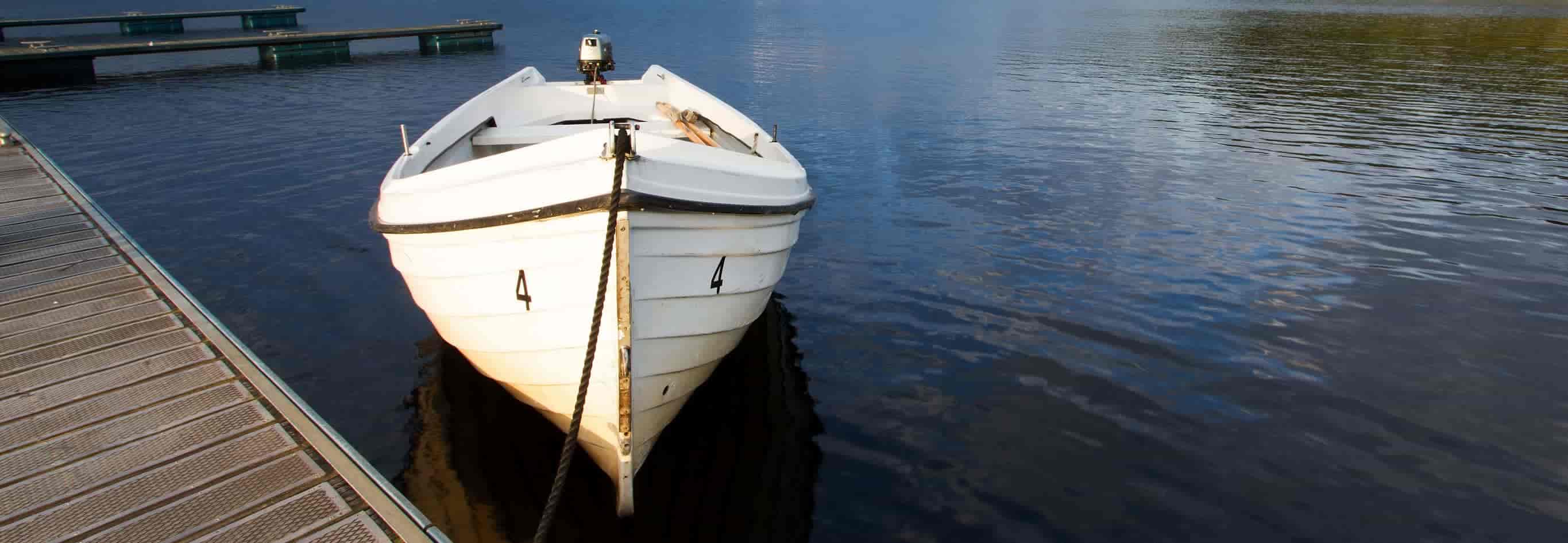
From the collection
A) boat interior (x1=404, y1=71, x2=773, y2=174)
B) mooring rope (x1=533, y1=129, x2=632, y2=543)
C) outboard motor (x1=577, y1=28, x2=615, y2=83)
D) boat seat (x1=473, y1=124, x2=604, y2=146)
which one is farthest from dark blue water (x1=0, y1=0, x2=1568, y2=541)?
outboard motor (x1=577, y1=28, x2=615, y2=83)

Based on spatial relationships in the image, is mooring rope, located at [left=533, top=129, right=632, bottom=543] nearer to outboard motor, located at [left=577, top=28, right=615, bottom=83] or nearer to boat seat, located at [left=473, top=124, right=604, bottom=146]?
boat seat, located at [left=473, top=124, right=604, bottom=146]

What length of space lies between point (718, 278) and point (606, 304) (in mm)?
910

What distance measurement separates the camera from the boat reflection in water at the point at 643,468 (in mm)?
5434

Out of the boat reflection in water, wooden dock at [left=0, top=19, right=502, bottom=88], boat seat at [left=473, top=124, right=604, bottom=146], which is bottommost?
the boat reflection in water

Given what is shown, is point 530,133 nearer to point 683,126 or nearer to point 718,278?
point 683,126

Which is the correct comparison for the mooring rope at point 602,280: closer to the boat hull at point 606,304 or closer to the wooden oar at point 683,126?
the boat hull at point 606,304

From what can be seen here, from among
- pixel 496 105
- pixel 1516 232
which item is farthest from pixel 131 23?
pixel 1516 232

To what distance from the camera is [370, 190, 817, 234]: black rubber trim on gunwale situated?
4684mm

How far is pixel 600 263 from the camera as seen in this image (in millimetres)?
4836

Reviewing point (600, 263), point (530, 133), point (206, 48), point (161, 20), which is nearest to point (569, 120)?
point (530, 133)

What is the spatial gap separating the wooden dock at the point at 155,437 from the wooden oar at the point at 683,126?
371 cm

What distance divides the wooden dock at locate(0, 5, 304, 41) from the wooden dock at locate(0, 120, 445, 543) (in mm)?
30059

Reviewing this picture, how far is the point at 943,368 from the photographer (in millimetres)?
7688

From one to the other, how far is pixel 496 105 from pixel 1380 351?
9513 mm
